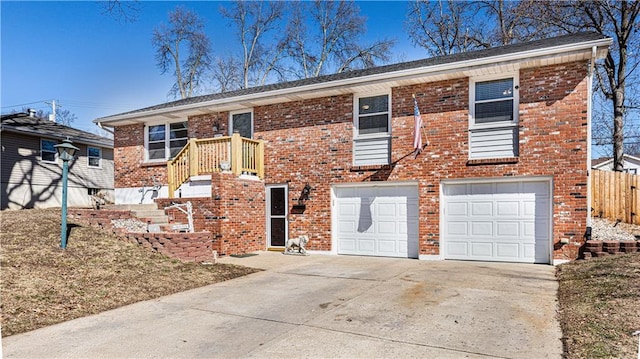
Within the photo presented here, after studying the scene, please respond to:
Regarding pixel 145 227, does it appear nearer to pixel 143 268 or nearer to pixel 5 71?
pixel 143 268

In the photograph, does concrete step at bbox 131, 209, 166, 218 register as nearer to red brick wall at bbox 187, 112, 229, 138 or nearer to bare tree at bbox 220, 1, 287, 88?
red brick wall at bbox 187, 112, 229, 138

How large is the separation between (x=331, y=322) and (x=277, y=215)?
7.82 meters

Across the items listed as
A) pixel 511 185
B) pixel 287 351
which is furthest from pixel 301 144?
pixel 287 351

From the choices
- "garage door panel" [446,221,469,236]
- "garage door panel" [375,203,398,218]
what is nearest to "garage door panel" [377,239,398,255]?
"garage door panel" [375,203,398,218]

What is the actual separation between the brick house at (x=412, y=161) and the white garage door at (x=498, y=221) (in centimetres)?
2

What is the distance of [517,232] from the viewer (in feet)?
32.5

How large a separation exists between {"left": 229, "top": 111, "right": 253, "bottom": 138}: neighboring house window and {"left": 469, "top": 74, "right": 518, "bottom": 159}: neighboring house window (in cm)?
663

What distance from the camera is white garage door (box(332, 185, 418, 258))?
11.1 metres

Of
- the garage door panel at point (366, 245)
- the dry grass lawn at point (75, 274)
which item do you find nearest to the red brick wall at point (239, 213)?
the dry grass lawn at point (75, 274)

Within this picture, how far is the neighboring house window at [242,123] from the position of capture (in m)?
13.4

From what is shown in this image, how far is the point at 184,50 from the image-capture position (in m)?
30.8

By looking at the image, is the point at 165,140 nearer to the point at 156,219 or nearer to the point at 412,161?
the point at 156,219

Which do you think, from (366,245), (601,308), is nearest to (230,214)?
(366,245)

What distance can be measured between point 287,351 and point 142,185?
12.5 m
